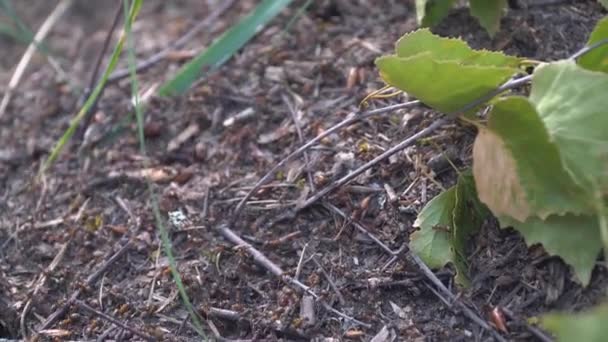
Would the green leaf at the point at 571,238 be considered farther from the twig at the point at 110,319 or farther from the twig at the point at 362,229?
the twig at the point at 110,319

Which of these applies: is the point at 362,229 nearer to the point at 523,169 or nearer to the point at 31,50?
the point at 523,169

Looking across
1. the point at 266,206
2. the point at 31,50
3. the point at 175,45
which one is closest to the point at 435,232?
the point at 266,206

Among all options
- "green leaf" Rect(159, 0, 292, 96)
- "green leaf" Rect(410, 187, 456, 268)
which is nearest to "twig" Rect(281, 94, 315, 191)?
"green leaf" Rect(159, 0, 292, 96)

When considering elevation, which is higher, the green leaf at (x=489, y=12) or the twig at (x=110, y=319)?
the green leaf at (x=489, y=12)

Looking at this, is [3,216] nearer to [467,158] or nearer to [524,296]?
[467,158]

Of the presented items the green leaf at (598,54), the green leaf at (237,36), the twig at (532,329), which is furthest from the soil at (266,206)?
the green leaf at (598,54)

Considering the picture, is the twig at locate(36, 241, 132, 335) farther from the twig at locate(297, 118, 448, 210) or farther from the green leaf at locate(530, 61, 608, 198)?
the green leaf at locate(530, 61, 608, 198)
